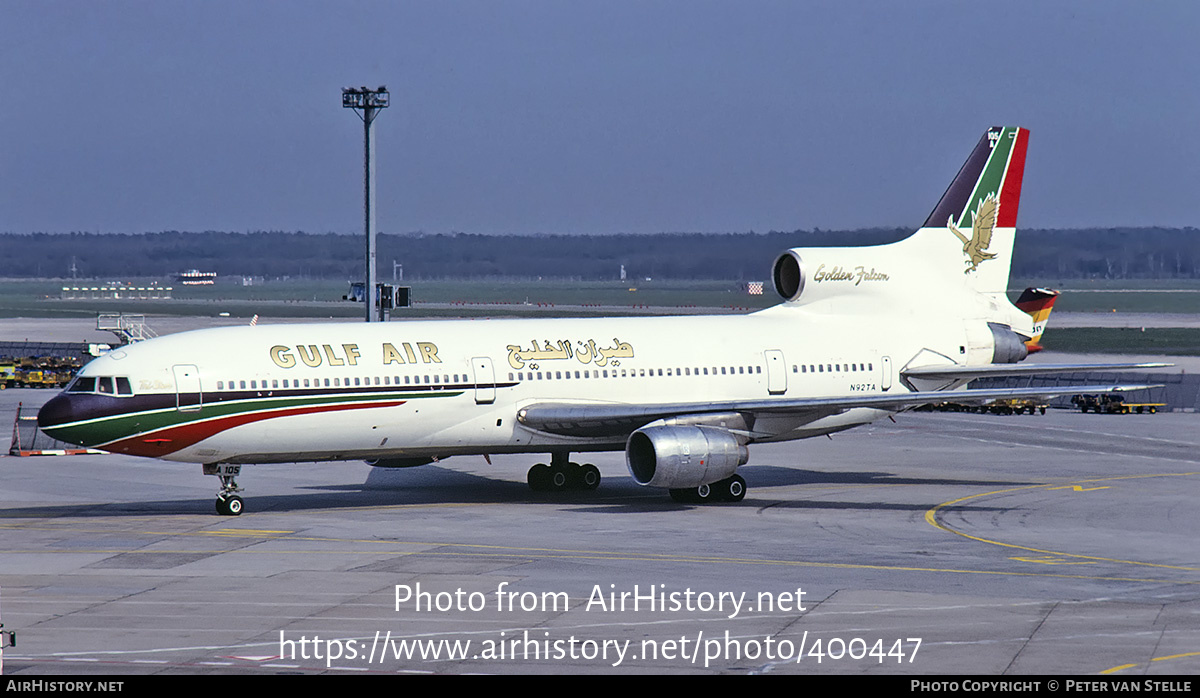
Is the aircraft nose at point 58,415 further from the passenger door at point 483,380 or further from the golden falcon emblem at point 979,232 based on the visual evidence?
the golden falcon emblem at point 979,232

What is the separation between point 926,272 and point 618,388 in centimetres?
1189

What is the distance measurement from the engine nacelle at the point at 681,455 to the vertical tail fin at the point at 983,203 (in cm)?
1302

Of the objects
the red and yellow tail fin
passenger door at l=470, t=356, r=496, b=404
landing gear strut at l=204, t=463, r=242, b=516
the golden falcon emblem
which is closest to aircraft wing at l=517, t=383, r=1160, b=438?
passenger door at l=470, t=356, r=496, b=404

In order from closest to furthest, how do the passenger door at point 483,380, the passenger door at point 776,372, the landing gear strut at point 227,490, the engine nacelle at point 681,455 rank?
the engine nacelle at point 681,455
the landing gear strut at point 227,490
the passenger door at point 483,380
the passenger door at point 776,372

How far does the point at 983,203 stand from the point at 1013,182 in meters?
1.33

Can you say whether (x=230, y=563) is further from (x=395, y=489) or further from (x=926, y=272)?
(x=926, y=272)

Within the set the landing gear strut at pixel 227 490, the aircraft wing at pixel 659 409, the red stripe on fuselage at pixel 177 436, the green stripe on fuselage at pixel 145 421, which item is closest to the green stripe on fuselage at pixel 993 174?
the aircraft wing at pixel 659 409

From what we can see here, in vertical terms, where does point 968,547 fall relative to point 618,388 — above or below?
below

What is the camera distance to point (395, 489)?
4234 centimetres

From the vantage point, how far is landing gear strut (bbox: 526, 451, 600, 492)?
4175 centimetres

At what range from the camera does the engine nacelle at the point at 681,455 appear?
36.4 meters

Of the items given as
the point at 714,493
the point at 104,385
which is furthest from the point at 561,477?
the point at 104,385
